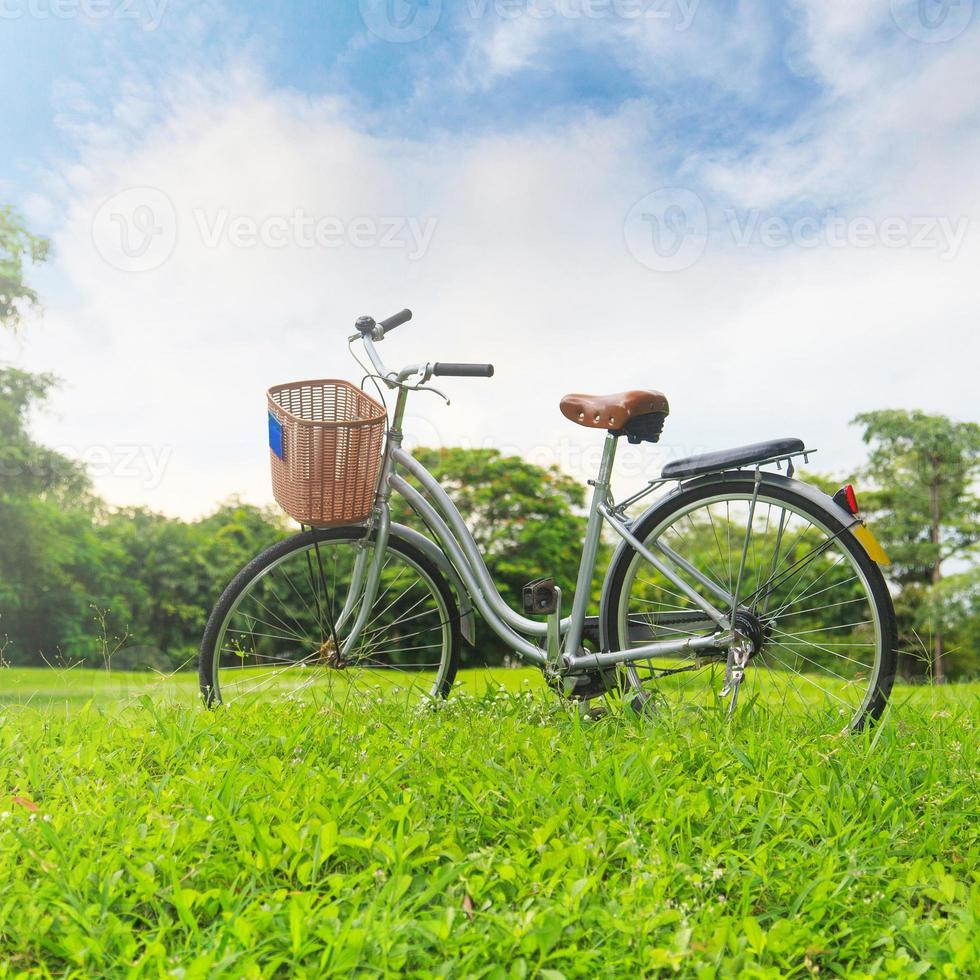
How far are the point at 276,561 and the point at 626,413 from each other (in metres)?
1.37

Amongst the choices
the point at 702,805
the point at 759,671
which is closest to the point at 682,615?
the point at 759,671

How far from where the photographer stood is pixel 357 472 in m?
3.32

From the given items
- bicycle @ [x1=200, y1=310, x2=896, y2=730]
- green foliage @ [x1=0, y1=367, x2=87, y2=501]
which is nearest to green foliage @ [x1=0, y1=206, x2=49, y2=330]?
green foliage @ [x1=0, y1=367, x2=87, y2=501]

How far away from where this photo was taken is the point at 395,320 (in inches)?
137

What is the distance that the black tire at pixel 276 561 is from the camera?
3463 millimetres

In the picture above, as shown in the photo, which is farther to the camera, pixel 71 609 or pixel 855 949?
pixel 71 609

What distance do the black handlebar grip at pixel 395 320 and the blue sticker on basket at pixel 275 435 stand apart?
0.53m

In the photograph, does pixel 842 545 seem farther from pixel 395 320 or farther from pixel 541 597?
pixel 395 320

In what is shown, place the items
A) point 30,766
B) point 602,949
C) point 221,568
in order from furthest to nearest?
point 221,568, point 30,766, point 602,949

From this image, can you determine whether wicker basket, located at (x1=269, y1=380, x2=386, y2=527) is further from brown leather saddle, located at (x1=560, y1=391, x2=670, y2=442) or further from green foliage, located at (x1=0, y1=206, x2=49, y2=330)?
green foliage, located at (x1=0, y1=206, x2=49, y2=330)

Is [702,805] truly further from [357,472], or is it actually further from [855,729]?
[357,472]

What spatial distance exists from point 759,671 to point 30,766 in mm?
2259

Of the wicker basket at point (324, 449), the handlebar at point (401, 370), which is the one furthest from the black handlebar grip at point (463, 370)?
the wicker basket at point (324, 449)

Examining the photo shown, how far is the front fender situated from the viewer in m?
2.92
